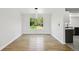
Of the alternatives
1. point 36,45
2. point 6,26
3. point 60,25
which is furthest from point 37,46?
point 60,25

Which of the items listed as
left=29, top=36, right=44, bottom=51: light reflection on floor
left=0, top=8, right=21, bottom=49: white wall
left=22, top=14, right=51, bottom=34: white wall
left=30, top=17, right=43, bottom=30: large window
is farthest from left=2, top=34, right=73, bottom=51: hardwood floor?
left=22, top=14, right=51, bottom=34: white wall

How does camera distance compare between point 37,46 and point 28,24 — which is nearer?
point 37,46

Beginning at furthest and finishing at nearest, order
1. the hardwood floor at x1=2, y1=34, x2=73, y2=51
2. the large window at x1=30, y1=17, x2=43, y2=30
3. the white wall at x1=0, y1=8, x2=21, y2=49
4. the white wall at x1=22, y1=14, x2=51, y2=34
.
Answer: the white wall at x1=22, y1=14, x2=51, y2=34 → the large window at x1=30, y1=17, x2=43, y2=30 → the white wall at x1=0, y1=8, x2=21, y2=49 → the hardwood floor at x1=2, y1=34, x2=73, y2=51

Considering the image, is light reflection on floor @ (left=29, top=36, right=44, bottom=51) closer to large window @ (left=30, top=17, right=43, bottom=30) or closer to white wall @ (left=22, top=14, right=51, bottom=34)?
large window @ (left=30, top=17, right=43, bottom=30)

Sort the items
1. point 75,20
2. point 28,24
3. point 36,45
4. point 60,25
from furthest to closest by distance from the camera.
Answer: point 28,24 → point 75,20 → point 60,25 → point 36,45

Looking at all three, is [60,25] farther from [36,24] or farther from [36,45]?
[36,24]

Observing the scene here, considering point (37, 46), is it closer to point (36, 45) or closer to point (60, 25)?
point (36, 45)

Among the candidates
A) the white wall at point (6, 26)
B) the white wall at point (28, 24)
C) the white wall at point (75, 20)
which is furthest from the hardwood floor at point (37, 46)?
the white wall at point (28, 24)

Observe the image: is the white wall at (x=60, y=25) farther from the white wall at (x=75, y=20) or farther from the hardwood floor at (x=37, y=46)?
the white wall at (x=75, y=20)

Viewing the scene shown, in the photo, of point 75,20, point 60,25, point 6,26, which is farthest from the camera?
point 75,20

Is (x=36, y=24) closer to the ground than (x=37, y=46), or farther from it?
farther from it

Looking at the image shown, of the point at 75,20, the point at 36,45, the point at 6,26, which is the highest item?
the point at 75,20
